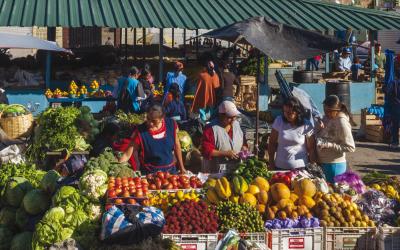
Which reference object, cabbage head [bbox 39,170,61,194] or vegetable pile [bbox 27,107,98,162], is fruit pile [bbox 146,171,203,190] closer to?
cabbage head [bbox 39,170,61,194]

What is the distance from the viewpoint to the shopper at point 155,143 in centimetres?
820

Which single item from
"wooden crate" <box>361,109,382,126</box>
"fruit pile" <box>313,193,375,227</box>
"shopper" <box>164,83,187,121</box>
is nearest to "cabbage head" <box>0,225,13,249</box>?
"fruit pile" <box>313,193,375,227</box>

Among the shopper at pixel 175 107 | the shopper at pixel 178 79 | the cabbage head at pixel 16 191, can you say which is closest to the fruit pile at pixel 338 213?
the cabbage head at pixel 16 191

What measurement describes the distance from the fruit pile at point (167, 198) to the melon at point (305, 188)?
1.03 meters

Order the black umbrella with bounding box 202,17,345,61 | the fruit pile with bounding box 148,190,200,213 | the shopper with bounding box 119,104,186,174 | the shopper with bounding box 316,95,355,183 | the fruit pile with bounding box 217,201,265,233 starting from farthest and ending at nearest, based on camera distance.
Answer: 1. the black umbrella with bounding box 202,17,345,61
2. the shopper with bounding box 316,95,355,183
3. the shopper with bounding box 119,104,186,174
4. the fruit pile with bounding box 148,190,200,213
5. the fruit pile with bounding box 217,201,265,233

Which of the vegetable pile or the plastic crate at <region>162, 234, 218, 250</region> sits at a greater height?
the vegetable pile

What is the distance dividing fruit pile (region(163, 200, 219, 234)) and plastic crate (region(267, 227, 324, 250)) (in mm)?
590

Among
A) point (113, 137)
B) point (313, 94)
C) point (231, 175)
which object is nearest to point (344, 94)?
point (313, 94)

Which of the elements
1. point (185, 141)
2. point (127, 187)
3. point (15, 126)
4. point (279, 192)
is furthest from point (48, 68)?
point (279, 192)

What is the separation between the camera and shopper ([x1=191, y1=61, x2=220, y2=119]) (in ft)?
43.5

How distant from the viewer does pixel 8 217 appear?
759cm

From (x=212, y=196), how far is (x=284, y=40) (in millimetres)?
3167

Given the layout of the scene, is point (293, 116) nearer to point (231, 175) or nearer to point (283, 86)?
point (231, 175)

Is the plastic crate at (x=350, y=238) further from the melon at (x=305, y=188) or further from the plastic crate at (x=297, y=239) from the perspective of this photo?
the melon at (x=305, y=188)
